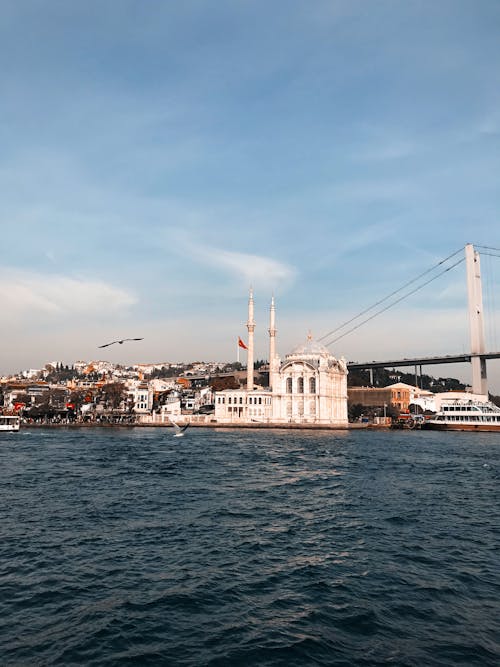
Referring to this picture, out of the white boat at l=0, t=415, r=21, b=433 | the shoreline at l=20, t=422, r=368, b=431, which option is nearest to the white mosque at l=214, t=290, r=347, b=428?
the shoreline at l=20, t=422, r=368, b=431

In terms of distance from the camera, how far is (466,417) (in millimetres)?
75188

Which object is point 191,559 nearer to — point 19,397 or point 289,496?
point 289,496

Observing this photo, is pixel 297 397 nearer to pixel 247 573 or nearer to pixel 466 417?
pixel 466 417

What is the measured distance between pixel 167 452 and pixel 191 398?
68941 millimetres

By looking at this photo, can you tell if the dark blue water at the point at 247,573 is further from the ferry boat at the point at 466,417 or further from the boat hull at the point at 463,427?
the ferry boat at the point at 466,417

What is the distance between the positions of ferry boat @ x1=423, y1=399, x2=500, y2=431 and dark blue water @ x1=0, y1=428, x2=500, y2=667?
174 feet

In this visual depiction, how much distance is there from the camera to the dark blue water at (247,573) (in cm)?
851

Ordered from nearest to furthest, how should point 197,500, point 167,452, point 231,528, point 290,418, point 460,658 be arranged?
point 460,658, point 231,528, point 197,500, point 167,452, point 290,418

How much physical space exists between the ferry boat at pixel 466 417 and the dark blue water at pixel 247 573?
5294 cm

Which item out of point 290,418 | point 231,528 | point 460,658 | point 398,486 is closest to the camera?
point 460,658

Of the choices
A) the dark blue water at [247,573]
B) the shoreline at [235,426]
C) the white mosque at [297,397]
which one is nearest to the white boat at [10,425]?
the shoreline at [235,426]

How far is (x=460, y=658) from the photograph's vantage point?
8.09 m

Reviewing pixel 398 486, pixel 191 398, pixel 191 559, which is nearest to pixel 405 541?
pixel 191 559

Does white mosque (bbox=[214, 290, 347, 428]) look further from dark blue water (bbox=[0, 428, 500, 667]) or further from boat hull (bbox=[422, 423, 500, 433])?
dark blue water (bbox=[0, 428, 500, 667])
